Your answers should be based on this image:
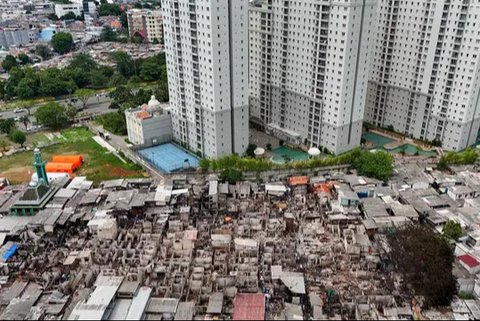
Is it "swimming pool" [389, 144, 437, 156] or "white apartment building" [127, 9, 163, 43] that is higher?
"white apartment building" [127, 9, 163, 43]

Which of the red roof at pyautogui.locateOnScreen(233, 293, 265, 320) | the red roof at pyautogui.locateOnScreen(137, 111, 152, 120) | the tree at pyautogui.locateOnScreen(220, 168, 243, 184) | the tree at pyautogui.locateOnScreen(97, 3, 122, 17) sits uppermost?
the tree at pyautogui.locateOnScreen(97, 3, 122, 17)

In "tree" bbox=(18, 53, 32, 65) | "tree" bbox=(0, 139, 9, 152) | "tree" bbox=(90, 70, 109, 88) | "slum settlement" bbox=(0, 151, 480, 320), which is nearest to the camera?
"slum settlement" bbox=(0, 151, 480, 320)

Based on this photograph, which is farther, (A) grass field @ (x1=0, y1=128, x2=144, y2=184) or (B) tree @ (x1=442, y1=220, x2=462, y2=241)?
(A) grass field @ (x1=0, y1=128, x2=144, y2=184)

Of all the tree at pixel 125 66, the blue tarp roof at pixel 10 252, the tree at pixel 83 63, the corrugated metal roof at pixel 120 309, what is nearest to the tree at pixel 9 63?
the tree at pixel 83 63

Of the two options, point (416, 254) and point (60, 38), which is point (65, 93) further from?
point (416, 254)

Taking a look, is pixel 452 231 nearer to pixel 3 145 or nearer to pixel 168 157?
pixel 168 157

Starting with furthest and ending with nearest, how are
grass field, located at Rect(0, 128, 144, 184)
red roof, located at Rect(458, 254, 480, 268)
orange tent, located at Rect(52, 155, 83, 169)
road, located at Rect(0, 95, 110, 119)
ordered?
road, located at Rect(0, 95, 110, 119)
orange tent, located at Rect(52, 155, 83, 169)
grass field, located at Rect(0, 128, 144, 184)
red roof, located at Rect(458, 254, 480, 268)

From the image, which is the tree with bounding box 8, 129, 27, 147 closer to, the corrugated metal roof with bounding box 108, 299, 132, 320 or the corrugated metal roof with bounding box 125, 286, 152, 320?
the corrugated metal roof with bounding box 125, 286, 152, 320

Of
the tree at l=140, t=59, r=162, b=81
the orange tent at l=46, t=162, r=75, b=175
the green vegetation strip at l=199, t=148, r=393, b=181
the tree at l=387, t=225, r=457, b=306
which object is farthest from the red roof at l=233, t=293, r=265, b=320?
the tree at l=140, t=59, r=162, b=81
